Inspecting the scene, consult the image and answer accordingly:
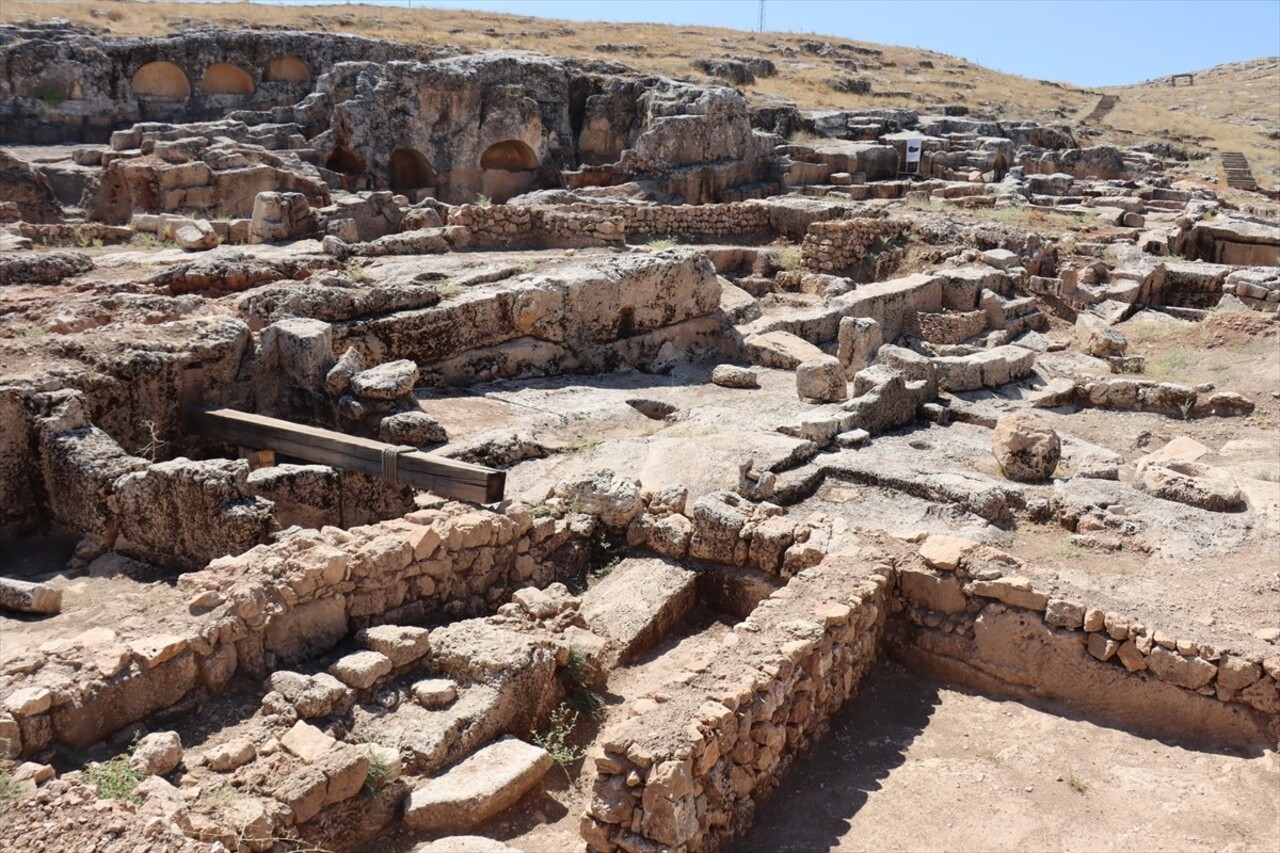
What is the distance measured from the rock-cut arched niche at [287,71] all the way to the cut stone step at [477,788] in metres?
27.3

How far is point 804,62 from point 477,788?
138ft

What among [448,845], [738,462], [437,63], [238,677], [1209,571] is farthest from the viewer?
[437,63]

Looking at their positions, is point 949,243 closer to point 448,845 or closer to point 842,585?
point 842,585

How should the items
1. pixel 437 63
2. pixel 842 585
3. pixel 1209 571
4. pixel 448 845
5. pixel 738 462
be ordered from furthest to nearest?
1. pixel 437 63
2. pixel 738 462
3. pixel 1209 571
4. pixel 842 585
5. pixel 448 845

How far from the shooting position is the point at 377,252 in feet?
37.9

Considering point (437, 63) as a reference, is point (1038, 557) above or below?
below

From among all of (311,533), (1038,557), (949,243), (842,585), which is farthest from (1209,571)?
(949,243)

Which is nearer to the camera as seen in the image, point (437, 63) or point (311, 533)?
point (311, 533)

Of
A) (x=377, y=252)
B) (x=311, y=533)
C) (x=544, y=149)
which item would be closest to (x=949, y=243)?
(x=377, y=252)

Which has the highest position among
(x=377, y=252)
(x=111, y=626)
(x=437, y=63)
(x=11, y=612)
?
(x=437, y=63)

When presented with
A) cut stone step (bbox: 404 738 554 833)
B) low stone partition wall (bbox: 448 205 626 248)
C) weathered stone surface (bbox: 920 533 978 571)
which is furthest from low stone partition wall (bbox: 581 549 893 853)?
low stone partition wall (bbox: 448 205 626 248)

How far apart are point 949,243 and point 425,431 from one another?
10.4m

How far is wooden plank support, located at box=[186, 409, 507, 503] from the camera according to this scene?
6016 mm

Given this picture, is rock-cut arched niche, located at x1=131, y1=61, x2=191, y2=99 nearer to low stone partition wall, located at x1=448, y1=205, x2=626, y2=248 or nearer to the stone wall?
the stone wall
